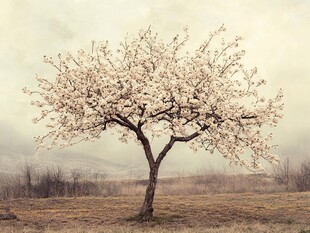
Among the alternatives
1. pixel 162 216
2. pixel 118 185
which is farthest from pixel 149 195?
pixel 118 185

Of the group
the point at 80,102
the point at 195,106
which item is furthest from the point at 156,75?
the point at 80,102

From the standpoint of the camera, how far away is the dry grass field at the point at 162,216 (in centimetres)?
2220

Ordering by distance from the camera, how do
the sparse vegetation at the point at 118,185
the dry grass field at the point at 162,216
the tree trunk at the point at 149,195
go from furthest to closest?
the sparse vegetation at the point at 118,185 < the tree trunk at the point at 149,195 < the dry grass field at the point at 162,216

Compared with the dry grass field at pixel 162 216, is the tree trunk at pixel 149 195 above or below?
above

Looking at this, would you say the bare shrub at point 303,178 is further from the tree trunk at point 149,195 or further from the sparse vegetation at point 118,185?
the tree trunk at point 149,195

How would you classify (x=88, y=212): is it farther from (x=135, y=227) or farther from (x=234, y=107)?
(x=234, y=107)

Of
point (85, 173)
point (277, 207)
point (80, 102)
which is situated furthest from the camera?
point (85, 173)

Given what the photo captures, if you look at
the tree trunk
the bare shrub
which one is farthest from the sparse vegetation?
the tree trunk

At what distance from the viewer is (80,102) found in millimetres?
23547

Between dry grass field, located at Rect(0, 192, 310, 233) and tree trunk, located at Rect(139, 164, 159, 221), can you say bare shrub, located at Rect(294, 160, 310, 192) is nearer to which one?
dry grass field, located at Rect(0, 192, 310, 233)

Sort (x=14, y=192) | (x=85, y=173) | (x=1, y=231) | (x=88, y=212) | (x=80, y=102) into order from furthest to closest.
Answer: (x=85, y=173) < (x=14, y=192) < (x=88, y=212) < (x=80, y=102) < (x=1, y=231)

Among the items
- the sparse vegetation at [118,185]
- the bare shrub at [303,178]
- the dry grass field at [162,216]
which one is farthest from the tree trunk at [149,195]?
the bare shrub at [303,178]

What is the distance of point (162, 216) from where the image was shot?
86.2ft

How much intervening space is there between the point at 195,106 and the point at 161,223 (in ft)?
19.9
